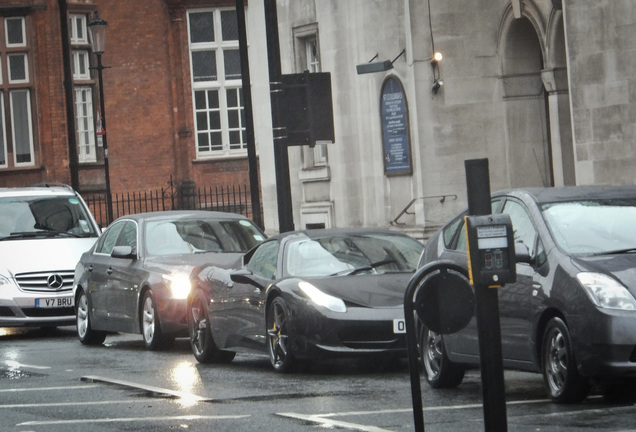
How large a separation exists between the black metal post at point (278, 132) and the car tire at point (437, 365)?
6.85m

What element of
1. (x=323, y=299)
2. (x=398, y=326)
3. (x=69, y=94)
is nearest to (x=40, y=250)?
(x=323, y=299)

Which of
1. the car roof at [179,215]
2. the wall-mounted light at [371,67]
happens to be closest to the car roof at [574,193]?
the car roof at [179,215]

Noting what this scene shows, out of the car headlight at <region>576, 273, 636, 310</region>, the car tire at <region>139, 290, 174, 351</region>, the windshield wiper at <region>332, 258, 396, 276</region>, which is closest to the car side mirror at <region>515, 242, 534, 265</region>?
the car headlight at <region>576, 273, 636, 310</region>

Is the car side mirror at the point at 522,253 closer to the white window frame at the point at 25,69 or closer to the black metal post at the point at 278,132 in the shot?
the black metal post at the point at 278,132

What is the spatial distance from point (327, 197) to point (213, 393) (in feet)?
54.0

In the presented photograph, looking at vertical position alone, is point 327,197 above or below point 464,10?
below

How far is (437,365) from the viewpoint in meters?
→ 12.0

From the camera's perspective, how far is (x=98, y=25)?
31.3 m

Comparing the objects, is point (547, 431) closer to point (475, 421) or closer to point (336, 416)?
point (475, 421)

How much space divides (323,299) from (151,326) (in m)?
4.65

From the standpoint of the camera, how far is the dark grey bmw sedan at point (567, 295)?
32.8 feet

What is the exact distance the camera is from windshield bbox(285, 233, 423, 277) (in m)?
14.2

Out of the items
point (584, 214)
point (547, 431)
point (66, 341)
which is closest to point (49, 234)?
point (66, 341)

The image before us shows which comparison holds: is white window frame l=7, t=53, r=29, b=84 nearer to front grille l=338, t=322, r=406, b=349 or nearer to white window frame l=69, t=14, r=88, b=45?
white window frame l=69, t=14, r=88, b=45
